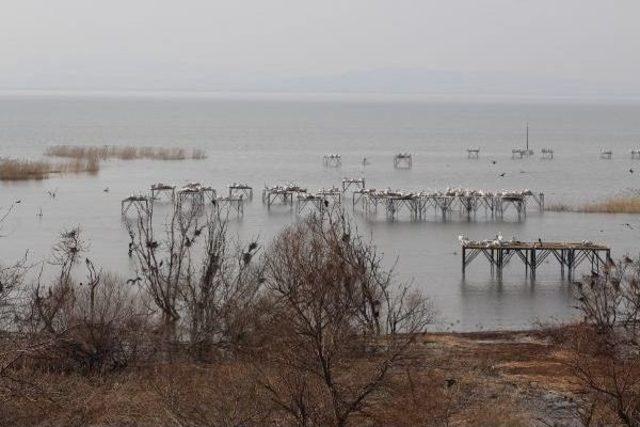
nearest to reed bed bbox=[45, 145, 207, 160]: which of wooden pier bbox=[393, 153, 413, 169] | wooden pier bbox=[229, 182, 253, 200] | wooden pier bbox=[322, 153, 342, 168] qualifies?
wooden pier bbox=[322, 153, 342, 168]

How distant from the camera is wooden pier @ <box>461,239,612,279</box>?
36.1 m

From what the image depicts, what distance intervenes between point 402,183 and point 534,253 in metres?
31.3

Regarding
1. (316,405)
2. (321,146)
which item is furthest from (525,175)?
(316,405)

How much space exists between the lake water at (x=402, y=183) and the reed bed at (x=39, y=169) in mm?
1588

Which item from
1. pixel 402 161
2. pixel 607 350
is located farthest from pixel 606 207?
pixel 402 161

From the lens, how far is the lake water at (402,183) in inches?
1340

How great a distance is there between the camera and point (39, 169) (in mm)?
67438

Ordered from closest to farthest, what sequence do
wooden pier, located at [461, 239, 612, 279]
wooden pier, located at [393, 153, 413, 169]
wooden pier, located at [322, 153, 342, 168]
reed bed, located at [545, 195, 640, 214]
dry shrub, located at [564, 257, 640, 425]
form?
1. dry shrub, located at [564, 257, 640, 425]
2. wooden pier, located at [461, 239, 612, 279]
3. reed bed, located at [545, 195, 640, 214]
4. wooden pier, located at [393, 153, 413, 169]
5. wooden pier, located at [322, 153, 342, 168]

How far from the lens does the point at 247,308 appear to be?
23312 mm

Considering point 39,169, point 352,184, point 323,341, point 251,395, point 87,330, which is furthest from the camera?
point 39,169

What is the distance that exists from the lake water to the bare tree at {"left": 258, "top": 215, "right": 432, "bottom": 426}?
23.2 feet

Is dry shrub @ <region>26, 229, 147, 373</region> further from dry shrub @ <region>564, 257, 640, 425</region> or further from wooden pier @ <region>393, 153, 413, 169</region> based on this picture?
wooden pier @ <region>393, 153, 413, 169</region>

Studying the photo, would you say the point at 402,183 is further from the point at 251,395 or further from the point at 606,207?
the point at 251,395

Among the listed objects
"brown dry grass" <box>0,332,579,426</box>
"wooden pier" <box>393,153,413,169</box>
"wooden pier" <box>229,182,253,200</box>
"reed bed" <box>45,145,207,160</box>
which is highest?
"reed bed" <box>45,145,207,160</box>
